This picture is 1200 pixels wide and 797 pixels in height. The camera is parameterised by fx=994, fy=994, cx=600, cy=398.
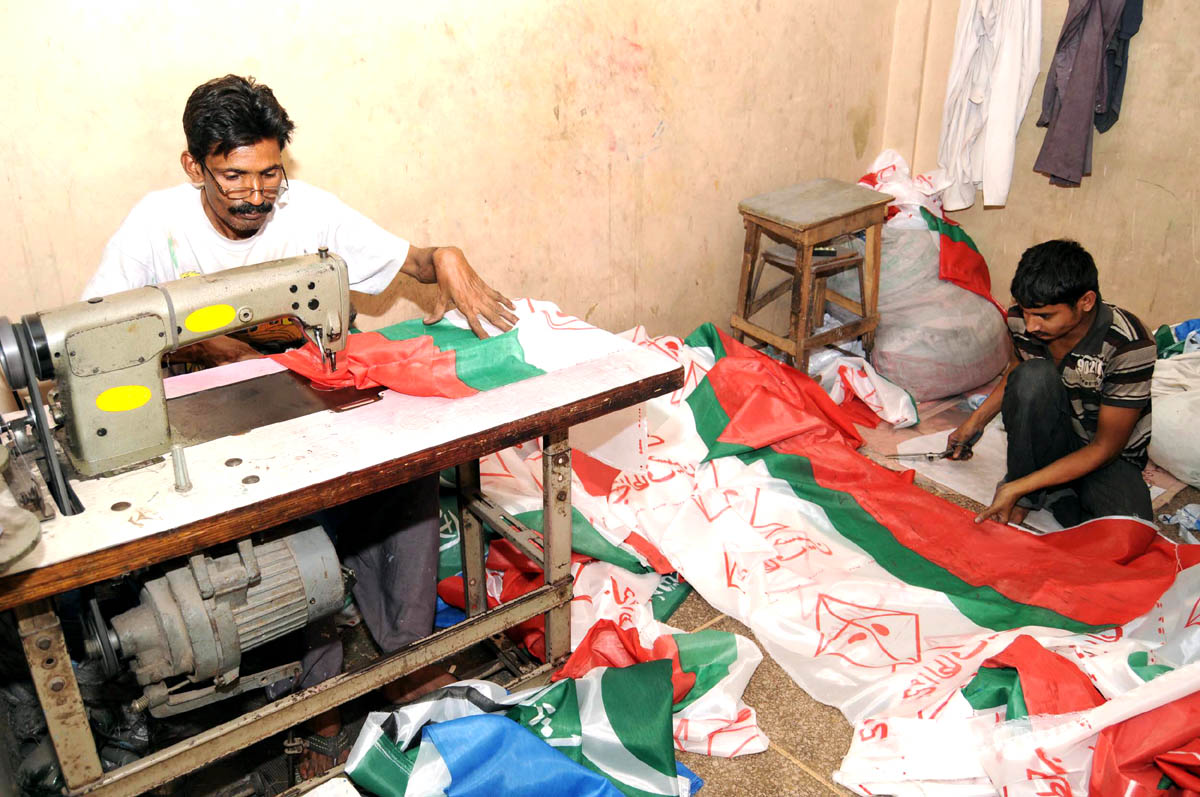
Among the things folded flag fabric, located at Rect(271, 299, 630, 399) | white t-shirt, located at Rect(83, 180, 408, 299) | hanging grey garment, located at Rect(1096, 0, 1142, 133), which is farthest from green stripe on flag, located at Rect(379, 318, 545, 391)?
hanging grey garment, located at Rect(1096, 0, 1142, 133)

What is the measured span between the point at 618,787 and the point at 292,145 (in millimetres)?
1946

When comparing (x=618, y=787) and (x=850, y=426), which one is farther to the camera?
(x=850, y=426)

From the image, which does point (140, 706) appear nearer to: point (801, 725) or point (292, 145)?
point (801, 725)

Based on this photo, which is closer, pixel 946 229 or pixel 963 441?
pixel 963 441

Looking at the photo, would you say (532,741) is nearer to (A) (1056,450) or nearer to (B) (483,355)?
(B) (483,355)

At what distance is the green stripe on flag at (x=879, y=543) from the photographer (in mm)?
2537

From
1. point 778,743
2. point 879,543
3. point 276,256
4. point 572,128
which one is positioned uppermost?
point 572,128

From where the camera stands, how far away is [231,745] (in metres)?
1.83

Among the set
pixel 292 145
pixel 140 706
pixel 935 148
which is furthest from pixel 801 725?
pixel 935 148

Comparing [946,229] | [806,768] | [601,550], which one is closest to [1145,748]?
[806,768]

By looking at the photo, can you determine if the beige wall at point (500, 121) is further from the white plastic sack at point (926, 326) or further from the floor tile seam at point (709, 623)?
the floor tile seam at point (709, 623)

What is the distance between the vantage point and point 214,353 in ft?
7.64

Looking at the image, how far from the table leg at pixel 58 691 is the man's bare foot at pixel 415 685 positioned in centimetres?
77

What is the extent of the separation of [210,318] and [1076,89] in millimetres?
3377
